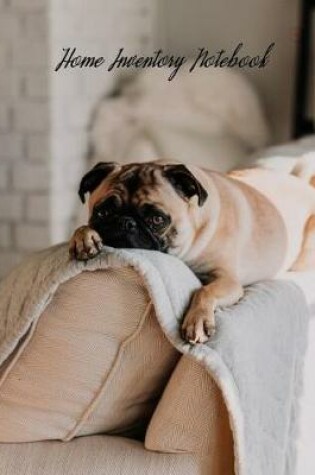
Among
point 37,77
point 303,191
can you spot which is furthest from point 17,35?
point 303,191

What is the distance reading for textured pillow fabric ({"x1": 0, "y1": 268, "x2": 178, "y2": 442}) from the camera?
3.81 feet

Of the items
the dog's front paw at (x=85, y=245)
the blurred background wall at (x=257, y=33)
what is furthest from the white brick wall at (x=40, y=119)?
the dog's front paw at (x=85, y=245)

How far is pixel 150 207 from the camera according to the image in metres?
1.32

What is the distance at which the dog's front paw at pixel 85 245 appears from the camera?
1.17 m

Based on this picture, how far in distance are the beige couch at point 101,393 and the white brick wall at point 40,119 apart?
1.81 meters

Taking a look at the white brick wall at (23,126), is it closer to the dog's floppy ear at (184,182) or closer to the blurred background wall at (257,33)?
the blurred background wall at (257,33)

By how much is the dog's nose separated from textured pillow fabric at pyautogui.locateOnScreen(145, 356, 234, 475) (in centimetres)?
22

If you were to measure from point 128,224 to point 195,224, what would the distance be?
122mm

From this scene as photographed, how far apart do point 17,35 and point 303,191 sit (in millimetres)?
1560

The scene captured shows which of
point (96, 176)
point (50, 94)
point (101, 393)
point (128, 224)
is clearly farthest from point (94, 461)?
point (50, 94)

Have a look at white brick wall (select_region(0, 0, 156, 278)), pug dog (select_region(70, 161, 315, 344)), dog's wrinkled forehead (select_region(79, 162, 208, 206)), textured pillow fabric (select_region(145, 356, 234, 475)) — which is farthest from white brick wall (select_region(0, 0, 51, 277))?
textured pillow fabric (select_region(145, 356, 234, 475))

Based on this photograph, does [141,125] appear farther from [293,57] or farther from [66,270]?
[66,270]

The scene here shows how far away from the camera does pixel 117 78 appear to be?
3.38 meters

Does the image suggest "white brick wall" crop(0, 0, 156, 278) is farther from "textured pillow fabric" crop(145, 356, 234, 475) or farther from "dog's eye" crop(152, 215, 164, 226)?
"textured pillow fabric" crop(145, 356, 234, 475)
